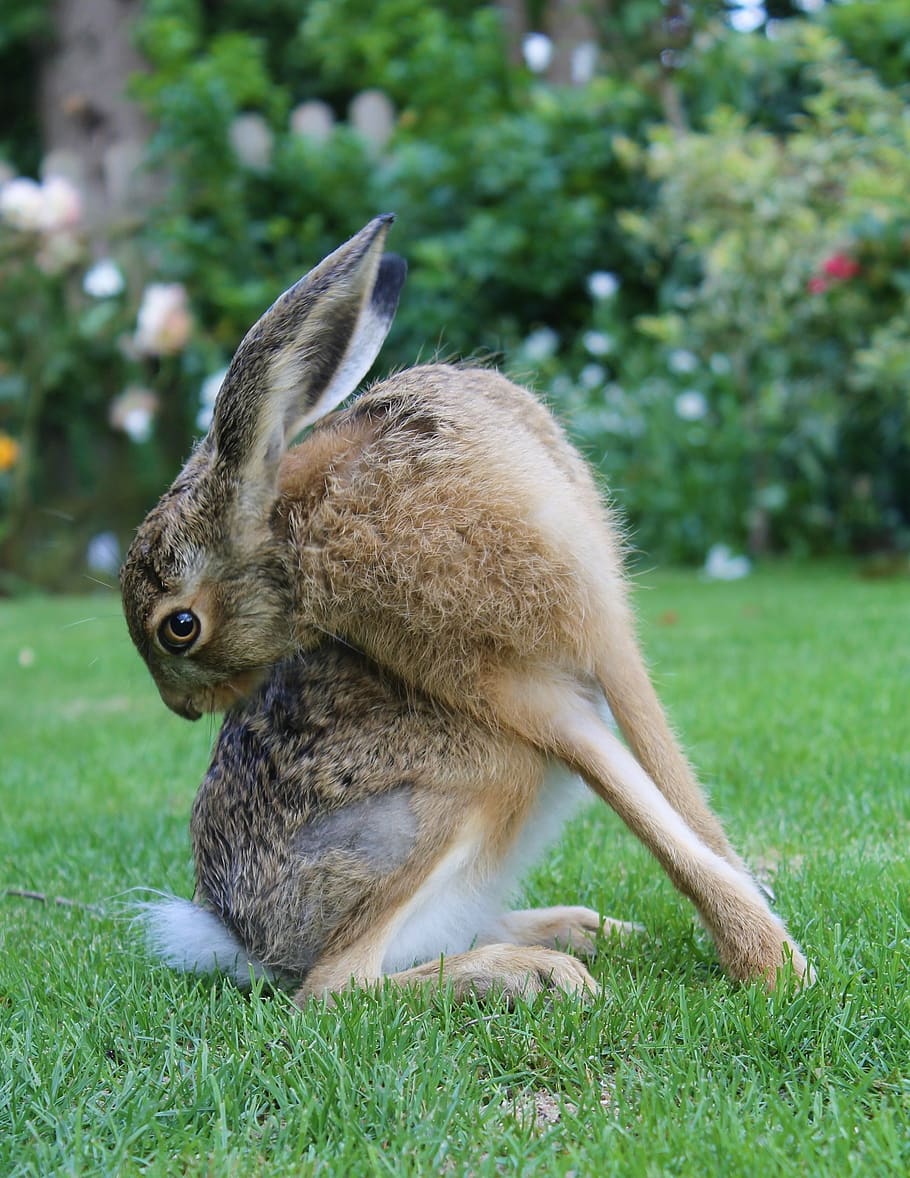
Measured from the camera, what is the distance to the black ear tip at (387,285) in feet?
8.95

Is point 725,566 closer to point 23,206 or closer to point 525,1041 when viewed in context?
point 23,206

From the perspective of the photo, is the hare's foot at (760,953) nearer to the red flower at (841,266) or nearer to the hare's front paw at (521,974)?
the hare's front paw at (521,974)

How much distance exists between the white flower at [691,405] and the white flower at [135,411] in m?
4.34

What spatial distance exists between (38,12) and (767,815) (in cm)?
1310

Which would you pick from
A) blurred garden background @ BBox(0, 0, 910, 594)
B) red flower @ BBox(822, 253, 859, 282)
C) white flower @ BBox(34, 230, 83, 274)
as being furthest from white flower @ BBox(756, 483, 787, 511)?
white flower @ BBox(34, 230, 83, 274)

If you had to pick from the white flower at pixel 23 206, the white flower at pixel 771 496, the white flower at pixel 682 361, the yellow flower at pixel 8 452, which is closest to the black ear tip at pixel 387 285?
the white flower at pixel 771 496

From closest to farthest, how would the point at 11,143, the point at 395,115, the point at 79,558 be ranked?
the point at 79,558
the point at 395,115
the point at 11,143

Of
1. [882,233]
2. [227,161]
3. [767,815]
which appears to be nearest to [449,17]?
[227,161]

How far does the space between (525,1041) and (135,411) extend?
30.1ft

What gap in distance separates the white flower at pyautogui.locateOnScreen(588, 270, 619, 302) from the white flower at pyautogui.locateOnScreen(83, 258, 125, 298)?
3.89 metres

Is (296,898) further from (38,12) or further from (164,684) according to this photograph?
(38,12)

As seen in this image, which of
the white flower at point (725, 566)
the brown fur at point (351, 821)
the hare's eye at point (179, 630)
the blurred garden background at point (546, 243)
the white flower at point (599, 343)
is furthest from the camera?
the white flower at point (599, 343)

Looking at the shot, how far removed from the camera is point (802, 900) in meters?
2.69

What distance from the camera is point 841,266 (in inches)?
314
